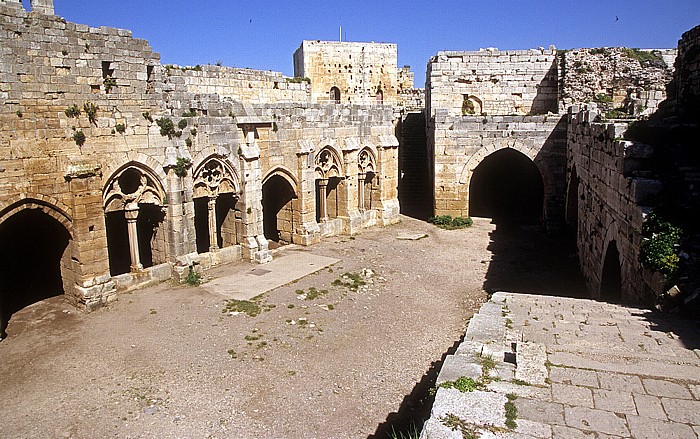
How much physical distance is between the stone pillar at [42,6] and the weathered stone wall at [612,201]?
12.3 m

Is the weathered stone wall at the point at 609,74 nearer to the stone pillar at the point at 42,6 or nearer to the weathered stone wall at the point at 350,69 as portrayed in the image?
the weathered stone wall at the point at 350,69

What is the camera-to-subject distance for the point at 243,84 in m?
20.2

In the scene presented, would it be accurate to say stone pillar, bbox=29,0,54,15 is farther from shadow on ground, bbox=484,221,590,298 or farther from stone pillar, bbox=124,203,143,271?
shadow on ground, bbox=484,221,590,298

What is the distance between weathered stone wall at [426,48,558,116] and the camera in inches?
947

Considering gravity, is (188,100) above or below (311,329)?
above

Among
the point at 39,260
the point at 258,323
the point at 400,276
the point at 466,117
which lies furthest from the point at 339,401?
the point at 466,117

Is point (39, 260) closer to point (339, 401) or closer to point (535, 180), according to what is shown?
point (339, 401)

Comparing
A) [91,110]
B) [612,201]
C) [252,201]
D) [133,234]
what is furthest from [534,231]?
[91,110]

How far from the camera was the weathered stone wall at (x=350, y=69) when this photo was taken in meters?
28.8

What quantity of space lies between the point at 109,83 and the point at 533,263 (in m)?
12.7

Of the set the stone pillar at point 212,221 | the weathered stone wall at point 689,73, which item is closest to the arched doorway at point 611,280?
the weathered stone wall at point 689,73

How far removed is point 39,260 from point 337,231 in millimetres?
9414

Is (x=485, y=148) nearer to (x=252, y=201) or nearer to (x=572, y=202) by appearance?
(x=572, y=202)

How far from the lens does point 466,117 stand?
21281mm
